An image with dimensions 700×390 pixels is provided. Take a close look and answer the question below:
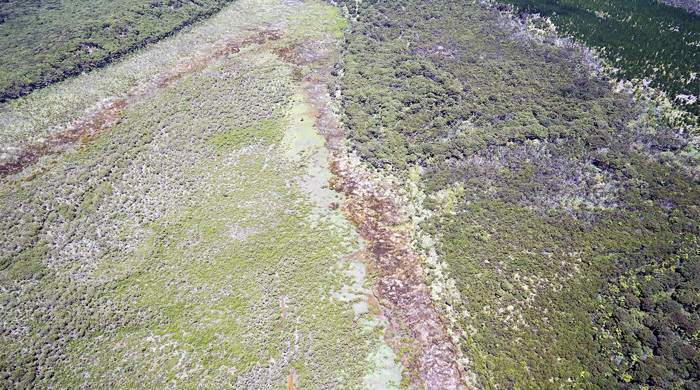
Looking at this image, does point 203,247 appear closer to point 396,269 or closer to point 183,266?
point 183,266

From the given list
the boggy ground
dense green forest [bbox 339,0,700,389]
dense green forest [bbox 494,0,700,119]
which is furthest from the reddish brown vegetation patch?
dense green forest [bbox 494,0,700,119]

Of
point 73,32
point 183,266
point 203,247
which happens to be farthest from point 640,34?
point 73,32

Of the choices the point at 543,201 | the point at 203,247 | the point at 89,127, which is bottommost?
the point at 203,247

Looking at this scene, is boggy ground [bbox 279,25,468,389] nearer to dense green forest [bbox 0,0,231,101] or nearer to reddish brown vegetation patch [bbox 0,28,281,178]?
reddish brown vegetation patch [bbox 0,28,281,178]

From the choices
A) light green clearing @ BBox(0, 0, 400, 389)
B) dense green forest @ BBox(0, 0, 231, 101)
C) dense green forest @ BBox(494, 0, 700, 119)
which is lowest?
light green clearing @ BBox(0, 0, 400, 389)

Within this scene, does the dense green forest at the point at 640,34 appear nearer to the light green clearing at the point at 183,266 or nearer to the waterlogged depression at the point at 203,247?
the waterlogged depression at the point at 203,247

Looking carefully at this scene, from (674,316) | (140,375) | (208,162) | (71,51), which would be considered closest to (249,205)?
(208,162)
